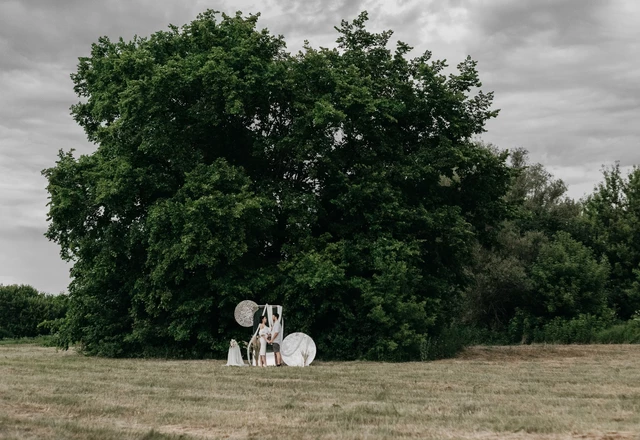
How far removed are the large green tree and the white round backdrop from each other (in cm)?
172

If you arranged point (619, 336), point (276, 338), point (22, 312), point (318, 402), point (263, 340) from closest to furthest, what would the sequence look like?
point (318, 402)
point (263, 340)
point (276, 338)
point (619, 336)
point (22, 312)

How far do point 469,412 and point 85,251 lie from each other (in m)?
19.6

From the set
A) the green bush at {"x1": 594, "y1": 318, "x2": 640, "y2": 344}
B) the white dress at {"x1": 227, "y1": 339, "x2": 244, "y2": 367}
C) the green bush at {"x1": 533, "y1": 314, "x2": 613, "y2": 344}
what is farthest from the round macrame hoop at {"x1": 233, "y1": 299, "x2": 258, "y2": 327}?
the green bush at {"x1": 594, "y1": 318, "x2": 640, "y2": 344}

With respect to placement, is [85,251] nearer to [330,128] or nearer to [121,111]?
[121,111]

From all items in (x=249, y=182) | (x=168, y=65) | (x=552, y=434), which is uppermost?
(x=168, y=65)

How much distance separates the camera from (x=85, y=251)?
2817 centimetres

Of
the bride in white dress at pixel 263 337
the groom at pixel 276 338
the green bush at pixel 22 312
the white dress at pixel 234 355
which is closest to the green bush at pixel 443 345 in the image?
the groom at pixel 276 338

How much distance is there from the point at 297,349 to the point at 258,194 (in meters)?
6.21

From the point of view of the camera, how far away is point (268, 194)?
92.1ft

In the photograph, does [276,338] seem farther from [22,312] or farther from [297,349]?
[22,312]

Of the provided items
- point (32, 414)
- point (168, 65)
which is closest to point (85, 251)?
point (168, 65)

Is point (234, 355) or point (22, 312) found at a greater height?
point (22, 312)

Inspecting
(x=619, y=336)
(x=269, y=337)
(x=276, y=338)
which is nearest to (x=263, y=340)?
(x=269, y=337)

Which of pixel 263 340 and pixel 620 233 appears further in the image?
pixel 620 233
